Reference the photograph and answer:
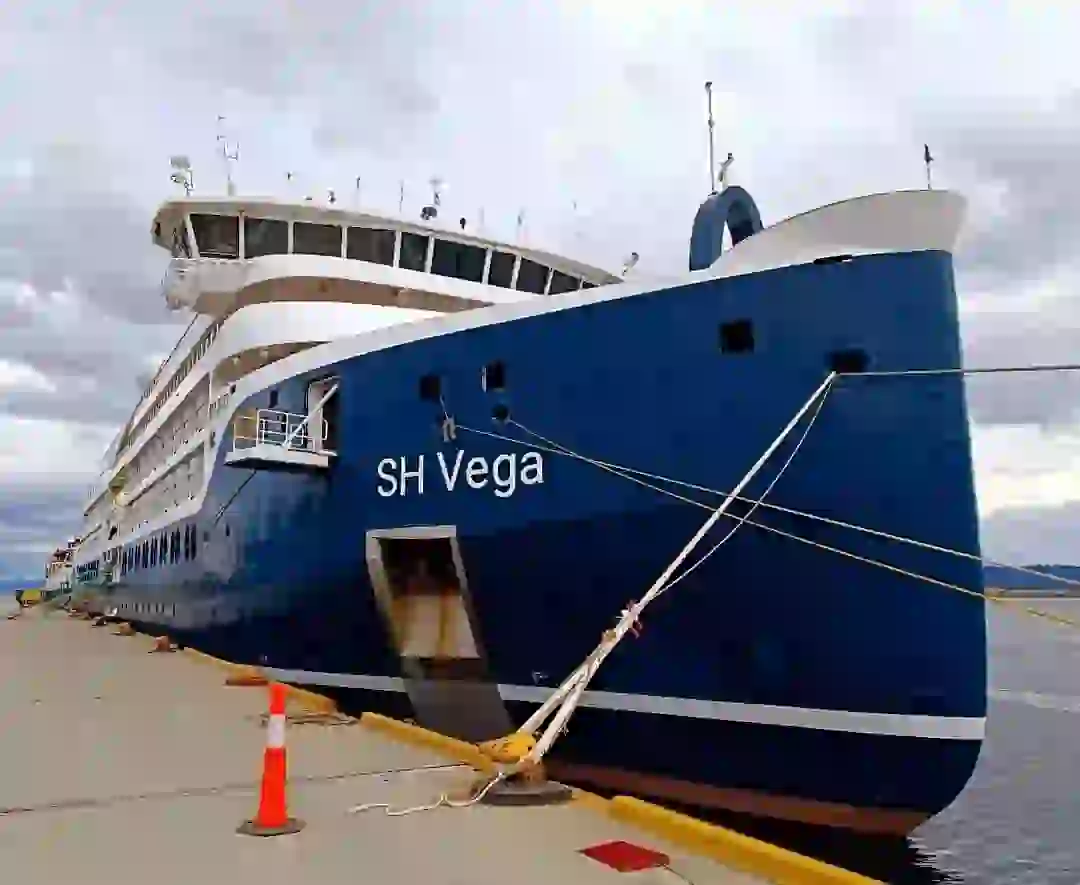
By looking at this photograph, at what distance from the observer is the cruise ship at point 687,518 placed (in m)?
6.80

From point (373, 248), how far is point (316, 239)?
0.95 meters

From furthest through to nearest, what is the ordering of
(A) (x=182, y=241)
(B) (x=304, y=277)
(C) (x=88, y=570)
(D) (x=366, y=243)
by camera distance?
(C) (x=88, y=570) → (A) (x=182, y=241) → (D) (x=366, y=243) → (B) (x=304, y=277)

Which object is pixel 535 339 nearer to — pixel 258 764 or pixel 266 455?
pixel 266 455

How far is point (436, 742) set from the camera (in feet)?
21.8

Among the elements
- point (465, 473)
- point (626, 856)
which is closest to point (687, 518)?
Result: point (465, 473)

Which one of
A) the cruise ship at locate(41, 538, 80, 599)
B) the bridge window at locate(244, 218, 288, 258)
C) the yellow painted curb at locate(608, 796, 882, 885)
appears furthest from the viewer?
the cruise ship at locate(41, 538, 80, 599)

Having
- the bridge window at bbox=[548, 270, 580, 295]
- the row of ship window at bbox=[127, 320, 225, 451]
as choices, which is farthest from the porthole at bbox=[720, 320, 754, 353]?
the row of ship window at bbox=[127, 320, 225, 451]

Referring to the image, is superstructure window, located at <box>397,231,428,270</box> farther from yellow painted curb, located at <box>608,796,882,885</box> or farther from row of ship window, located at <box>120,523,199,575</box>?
yellow painted curb, located at <box>608,796,882,885</box>

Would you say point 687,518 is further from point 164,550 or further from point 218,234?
point 164,550

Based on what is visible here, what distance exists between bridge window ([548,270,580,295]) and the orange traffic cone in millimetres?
11972

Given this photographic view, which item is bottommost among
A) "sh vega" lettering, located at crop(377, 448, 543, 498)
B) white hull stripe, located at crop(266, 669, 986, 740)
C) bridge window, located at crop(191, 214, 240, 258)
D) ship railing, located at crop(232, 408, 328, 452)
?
white hull stripe, located at crop(266, 669, 986, 740)

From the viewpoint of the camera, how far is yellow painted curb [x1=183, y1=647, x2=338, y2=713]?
8.73 metres

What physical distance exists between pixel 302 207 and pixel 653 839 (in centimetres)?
1220

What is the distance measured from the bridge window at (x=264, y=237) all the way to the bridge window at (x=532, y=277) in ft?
12.3
